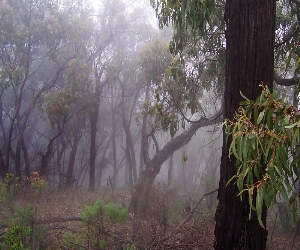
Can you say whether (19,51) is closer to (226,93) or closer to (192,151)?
(226,93)

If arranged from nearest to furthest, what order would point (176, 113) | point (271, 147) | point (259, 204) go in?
point (259, 204) → point (271, 147) → point (176, 113)

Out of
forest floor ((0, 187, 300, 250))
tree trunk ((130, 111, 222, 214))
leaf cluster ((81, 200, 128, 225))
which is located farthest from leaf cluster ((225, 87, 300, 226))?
tree trunk ((130, 111, 222, 214))

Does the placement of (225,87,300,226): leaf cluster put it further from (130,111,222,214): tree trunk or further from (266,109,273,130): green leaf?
(130,111,222,214): tree trunk

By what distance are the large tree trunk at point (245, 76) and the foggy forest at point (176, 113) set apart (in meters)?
0.01

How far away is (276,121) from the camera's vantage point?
242cm

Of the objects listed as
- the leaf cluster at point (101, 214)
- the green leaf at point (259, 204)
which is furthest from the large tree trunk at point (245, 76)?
the leaf cluster at point (101, 214)

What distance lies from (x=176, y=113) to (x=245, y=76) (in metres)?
4.92

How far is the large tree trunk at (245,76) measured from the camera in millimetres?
3736

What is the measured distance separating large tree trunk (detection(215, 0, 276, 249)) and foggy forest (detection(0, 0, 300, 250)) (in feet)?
0.04

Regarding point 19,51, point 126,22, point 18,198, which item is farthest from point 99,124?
point 18,198

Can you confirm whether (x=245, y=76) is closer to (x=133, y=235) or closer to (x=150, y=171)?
(x=133, y=235)

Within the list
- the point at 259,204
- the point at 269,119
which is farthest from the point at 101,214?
the point at 259,204

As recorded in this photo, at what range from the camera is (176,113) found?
28.6 ft

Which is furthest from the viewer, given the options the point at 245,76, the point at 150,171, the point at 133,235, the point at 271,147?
the point at 150,171
